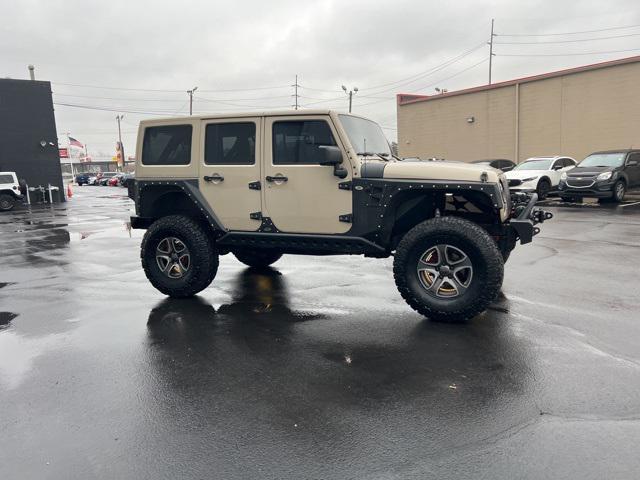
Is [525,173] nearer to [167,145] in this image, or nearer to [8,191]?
[167,145]

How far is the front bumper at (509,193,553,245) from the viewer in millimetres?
5156

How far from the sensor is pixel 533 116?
25.7m

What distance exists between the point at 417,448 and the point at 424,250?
253 centimetres

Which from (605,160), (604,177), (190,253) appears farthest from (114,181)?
(190,253)

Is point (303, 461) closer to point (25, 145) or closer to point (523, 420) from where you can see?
point (523, 420)

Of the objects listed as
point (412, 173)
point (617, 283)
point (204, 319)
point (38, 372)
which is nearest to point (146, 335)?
point (204, 319)

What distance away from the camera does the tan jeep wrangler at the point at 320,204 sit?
5.09 m

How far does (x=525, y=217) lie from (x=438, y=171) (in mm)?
1150

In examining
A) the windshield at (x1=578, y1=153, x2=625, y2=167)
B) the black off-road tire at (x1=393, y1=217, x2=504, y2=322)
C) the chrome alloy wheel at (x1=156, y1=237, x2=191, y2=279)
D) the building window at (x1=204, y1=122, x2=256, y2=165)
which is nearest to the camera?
the black off-road tire at (x1=393, y1=217, x2=504, y2=322)

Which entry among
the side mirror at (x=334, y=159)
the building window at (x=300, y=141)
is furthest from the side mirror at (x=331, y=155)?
the building window at (x=300, y=141)

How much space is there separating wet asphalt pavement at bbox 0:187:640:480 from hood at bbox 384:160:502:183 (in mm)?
1434

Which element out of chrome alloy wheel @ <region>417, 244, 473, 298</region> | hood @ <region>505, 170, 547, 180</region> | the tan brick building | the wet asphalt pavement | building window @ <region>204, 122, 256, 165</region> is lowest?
the wet asphalt pavement

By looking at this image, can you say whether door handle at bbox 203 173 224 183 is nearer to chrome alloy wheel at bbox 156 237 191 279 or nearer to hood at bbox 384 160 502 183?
chrome alloy wheel at bbox 156 237 191 279

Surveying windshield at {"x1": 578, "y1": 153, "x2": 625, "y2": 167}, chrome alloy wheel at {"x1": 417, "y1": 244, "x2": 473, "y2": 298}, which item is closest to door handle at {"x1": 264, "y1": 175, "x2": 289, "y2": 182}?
chrome alloy wheel at {"x1": 417, "y1": 244, "x2": 473, "y2": 298}
